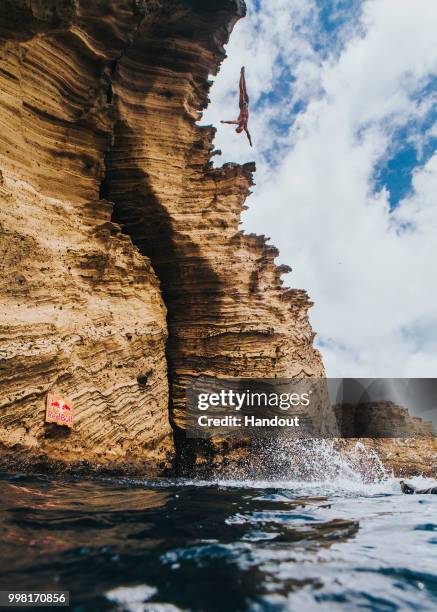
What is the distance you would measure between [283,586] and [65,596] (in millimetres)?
1274

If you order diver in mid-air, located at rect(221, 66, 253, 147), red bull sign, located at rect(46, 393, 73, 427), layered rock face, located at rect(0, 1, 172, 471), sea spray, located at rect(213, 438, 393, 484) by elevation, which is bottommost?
sea spray, located at rect(213, 438, 393, 484)

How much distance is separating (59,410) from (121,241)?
4.53 metres

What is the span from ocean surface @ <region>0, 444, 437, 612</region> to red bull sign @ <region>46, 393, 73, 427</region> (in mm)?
2751

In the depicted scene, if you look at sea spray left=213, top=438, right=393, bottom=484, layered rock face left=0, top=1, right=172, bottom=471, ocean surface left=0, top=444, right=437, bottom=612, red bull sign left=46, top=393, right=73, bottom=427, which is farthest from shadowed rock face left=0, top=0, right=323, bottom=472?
ocean surface left=0, top=444, right=437, bottom=612

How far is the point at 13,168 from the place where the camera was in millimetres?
9789

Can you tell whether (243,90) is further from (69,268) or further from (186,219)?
(69,268)

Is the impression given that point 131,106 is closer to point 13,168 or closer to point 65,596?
point 13,168

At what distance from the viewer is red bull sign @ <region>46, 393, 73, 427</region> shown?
8805mm

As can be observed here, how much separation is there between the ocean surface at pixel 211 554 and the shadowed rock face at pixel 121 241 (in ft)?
12.7

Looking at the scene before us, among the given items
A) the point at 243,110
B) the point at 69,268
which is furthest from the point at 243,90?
the point at 69,268

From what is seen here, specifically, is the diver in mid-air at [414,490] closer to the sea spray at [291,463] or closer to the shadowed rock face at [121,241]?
the sea spray at [291,463]

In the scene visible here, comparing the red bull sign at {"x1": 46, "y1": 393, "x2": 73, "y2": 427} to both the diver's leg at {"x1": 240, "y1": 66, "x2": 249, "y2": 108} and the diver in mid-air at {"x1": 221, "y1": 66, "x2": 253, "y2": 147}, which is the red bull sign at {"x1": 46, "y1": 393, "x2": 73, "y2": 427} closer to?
the diver in mid-air at {"x1": 221, "y1": 66, "x2": 253, "y2": 147}

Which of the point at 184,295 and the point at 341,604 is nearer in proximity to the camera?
the point at 341,604

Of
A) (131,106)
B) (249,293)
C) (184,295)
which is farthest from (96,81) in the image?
(249,293)
